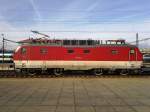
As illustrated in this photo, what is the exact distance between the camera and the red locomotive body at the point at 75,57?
3111cm

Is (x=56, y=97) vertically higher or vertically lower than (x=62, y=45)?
lower

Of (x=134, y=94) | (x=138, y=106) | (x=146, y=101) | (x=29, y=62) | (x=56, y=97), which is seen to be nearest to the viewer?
(x=138, y=106)

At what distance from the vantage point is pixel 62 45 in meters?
31.3

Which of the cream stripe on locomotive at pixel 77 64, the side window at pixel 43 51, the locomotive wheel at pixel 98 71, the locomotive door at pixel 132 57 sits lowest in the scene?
the locomotive wheel at pixel 98 71

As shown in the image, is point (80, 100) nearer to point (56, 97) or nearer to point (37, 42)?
point (56, 97)

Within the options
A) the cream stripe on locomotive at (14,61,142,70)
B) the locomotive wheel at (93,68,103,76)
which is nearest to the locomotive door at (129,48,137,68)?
the cream stripe on locomotive at (14,61,142,70)

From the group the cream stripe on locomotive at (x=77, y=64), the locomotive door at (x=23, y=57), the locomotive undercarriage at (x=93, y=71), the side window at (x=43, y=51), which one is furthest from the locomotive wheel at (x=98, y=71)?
the locomotive door at (x=23, y=57)

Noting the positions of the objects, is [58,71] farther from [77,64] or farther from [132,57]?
[132,57]

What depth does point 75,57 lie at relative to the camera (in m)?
31.1

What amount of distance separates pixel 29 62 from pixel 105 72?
8782 millimetres

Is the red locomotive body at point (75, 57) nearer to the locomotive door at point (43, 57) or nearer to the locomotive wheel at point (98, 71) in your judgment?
the locomotive door at point (43, 57)

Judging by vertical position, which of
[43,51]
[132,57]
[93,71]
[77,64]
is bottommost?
[93,71]

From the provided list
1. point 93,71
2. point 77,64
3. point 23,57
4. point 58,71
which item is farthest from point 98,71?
point 23,57

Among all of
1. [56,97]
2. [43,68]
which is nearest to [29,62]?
[43,68]
